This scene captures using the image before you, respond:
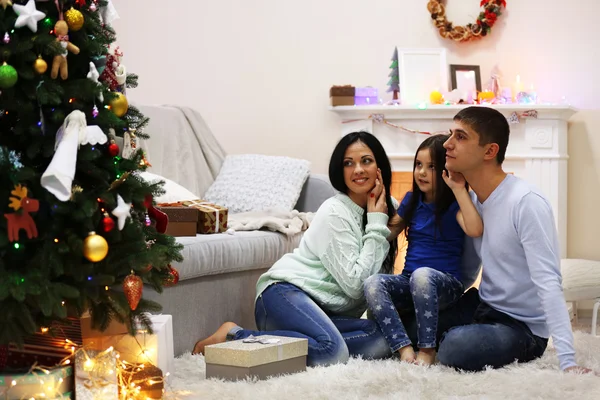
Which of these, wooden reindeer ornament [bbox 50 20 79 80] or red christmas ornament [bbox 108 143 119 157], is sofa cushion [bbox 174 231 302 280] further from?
wooden reindeer ornament [bbox 50 20 79 80]

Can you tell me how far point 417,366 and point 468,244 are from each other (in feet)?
1.59

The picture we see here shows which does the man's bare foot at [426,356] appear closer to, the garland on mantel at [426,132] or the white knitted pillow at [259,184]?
the white knitted pillow at [259,184]

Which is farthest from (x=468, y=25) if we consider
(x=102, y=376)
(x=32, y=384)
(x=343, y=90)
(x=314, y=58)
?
(x=32, y=384)

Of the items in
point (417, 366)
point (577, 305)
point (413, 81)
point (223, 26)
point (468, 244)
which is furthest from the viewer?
point (223, 26)

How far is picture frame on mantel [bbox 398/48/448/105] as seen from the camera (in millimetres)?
4379

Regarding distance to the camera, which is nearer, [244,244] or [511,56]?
[244,244]

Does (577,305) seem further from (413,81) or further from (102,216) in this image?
(102,216)

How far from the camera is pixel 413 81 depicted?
4.38 m

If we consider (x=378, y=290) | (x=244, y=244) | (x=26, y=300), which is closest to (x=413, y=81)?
(x=244, y=244)

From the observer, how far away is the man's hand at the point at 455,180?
2.50m

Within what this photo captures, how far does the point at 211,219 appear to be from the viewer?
3.00m

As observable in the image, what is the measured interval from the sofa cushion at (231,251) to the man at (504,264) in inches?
33.3

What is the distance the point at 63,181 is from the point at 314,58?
10.5ft

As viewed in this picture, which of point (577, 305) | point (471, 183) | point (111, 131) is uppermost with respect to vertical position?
point (111, 131)
